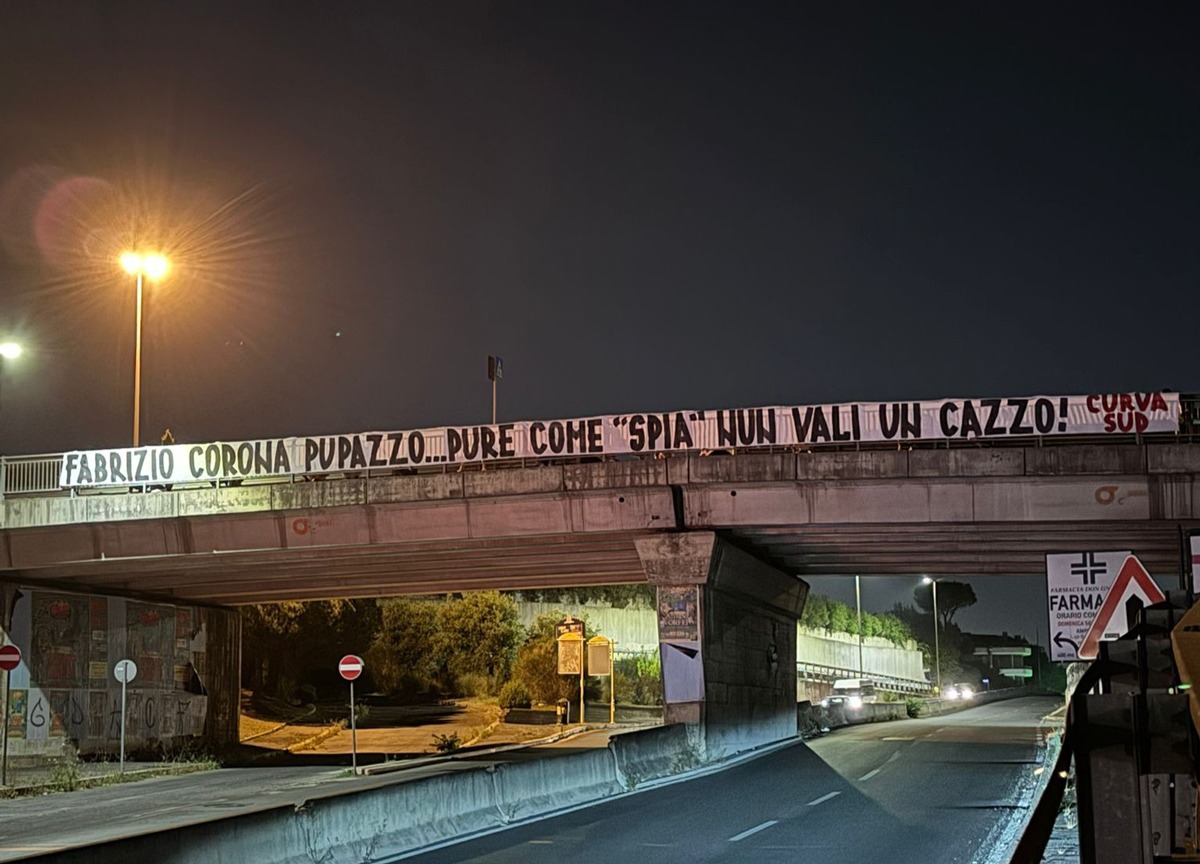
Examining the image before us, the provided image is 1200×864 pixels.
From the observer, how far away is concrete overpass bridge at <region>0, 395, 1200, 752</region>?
31281mm

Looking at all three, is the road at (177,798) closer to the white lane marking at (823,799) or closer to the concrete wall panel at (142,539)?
the white lane marking at (823,799)

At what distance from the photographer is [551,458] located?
3428 centimetres

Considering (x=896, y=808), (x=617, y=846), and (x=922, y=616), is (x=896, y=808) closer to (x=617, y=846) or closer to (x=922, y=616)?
(x=617, y=846)

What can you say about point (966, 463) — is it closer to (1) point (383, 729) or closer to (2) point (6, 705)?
(2) point (6, 705)

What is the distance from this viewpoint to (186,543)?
35.5 meters

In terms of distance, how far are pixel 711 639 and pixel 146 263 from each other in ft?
64.4

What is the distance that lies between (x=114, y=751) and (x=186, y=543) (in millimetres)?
8534

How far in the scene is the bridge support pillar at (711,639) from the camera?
32.0m

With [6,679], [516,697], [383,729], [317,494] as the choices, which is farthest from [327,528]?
[516,697]

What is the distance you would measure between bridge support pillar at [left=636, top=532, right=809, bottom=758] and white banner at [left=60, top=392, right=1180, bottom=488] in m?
2.67

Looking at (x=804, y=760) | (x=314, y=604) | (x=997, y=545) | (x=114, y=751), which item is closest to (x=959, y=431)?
(x=997, y=545)

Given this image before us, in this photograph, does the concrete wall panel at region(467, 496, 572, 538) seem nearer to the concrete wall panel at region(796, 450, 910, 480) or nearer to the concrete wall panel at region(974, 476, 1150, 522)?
the concrete wall panel at region(796, 450, 910, 480)

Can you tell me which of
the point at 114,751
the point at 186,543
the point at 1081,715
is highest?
the point at 186,543

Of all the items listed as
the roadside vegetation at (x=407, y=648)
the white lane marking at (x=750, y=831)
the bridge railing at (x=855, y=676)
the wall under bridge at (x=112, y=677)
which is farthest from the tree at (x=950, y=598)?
the white lane marking at (x=750, y=831)
